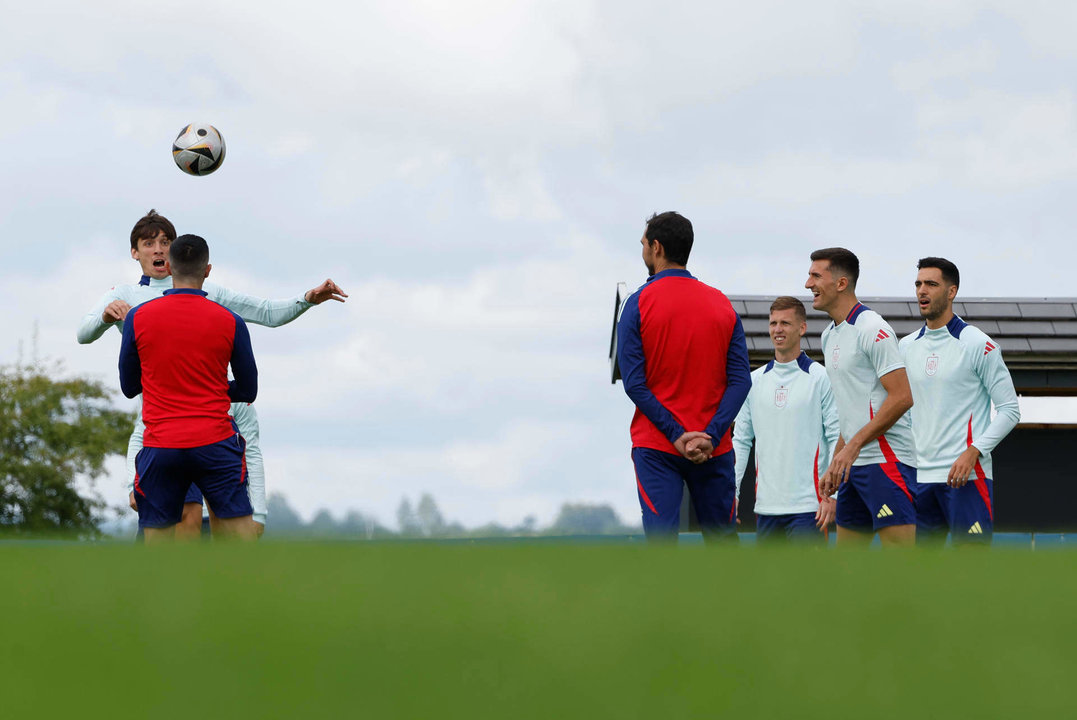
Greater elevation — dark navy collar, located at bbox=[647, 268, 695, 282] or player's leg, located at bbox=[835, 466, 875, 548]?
dark navy collar, located at bbox=[647, 268, 695, 282]

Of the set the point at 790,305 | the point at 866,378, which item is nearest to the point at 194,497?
the point at 866,378

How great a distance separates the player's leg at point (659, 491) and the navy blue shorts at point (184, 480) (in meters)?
2.17

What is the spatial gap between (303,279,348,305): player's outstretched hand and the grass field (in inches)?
193

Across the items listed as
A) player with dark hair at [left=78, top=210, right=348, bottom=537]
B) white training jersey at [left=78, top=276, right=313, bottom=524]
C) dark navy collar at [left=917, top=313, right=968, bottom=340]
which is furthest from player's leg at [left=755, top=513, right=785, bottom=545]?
white training jersey at [left=78, top=276, right=313, bottom=524]

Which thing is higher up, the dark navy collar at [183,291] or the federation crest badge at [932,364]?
the dark navy collar at [183,291]

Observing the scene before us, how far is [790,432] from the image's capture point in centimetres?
802

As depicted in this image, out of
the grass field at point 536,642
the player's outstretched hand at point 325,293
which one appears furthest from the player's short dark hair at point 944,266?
the grass field at point 536,642

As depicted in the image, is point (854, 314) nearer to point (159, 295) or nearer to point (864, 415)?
point (864, 415)

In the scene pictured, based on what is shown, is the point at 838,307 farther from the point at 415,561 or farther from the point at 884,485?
the point at 415,561

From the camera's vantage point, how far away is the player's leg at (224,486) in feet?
19.2

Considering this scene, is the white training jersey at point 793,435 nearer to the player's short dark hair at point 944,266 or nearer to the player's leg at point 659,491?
the player's short dark hair at point 944,266

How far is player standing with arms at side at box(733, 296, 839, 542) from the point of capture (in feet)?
26.1

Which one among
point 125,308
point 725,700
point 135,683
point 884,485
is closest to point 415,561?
point 135,683

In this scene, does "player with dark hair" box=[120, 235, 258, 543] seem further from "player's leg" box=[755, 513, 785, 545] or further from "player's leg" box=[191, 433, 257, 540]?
"player's leg" box=[755, 513, 785, 545]
